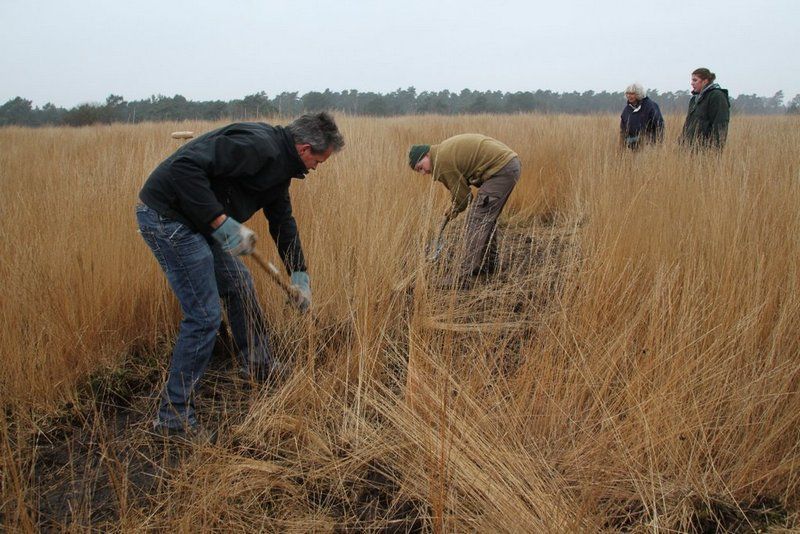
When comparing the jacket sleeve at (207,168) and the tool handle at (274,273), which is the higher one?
the jacket sleeve at (207,168)

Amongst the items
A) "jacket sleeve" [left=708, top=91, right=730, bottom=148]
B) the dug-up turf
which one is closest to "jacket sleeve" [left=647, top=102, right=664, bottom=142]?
"jacket sleeve" [left=708, top=91, right=730, bottom=148]

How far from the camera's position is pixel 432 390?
198 cm

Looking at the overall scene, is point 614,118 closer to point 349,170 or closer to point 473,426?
point 349,170

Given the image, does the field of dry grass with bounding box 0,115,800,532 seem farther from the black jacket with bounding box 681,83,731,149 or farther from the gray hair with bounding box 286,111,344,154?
the black jacket with bounding box 681,83,731,149

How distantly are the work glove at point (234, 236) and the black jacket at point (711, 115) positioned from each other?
179 inches

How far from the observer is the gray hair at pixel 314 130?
2.06 metres

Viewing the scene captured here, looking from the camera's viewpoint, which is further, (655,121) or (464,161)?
(655,121)

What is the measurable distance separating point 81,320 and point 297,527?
166cm

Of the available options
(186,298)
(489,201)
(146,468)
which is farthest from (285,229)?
(489,201)

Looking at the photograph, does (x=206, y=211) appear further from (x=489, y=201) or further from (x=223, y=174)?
(x=489, y=201)

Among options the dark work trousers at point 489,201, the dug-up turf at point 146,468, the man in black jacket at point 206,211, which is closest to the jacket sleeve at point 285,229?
the man in black jacket at point 206,211

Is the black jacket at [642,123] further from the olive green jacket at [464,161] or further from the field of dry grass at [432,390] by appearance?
the olive green jacket at [464,161]

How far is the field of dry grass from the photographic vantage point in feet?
5.10

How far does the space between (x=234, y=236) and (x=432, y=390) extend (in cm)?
99
